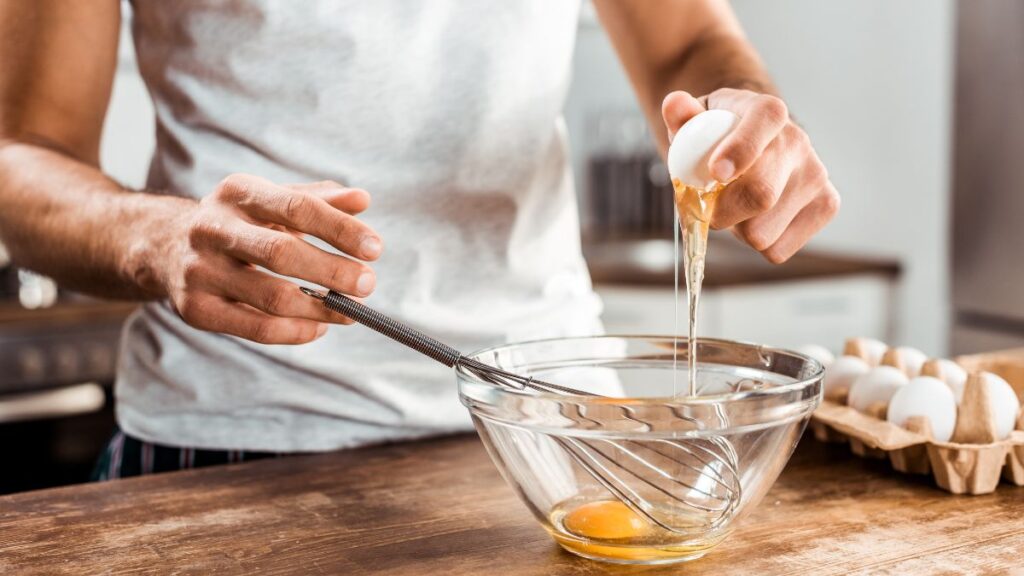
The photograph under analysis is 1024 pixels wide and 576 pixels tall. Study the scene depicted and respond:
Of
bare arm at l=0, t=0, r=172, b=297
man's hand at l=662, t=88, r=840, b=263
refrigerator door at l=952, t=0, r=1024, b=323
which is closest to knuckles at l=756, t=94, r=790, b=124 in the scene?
man's hand at l=662, t=88, r=840, b=263

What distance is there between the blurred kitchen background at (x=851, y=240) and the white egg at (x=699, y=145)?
1.52 m

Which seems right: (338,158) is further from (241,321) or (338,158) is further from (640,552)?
(640,552)

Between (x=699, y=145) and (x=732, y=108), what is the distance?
83mm

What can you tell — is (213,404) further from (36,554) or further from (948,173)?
(948,173)

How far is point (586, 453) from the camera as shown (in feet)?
2.15

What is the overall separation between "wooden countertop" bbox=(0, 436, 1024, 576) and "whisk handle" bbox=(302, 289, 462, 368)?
0.12 m

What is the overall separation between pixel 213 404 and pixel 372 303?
19cm

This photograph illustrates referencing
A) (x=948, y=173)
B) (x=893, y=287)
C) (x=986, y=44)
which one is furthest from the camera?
(x=893, y=287)

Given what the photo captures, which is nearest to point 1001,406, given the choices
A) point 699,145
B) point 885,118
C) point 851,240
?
point 699,145

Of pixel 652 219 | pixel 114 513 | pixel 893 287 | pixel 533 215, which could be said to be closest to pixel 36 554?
pixel 114 513

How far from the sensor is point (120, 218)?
2.67ft

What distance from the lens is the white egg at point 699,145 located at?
0.71m

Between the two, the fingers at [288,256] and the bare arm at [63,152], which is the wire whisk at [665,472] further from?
the bare arm at [63,152]

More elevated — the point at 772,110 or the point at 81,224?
the point at 772,110
